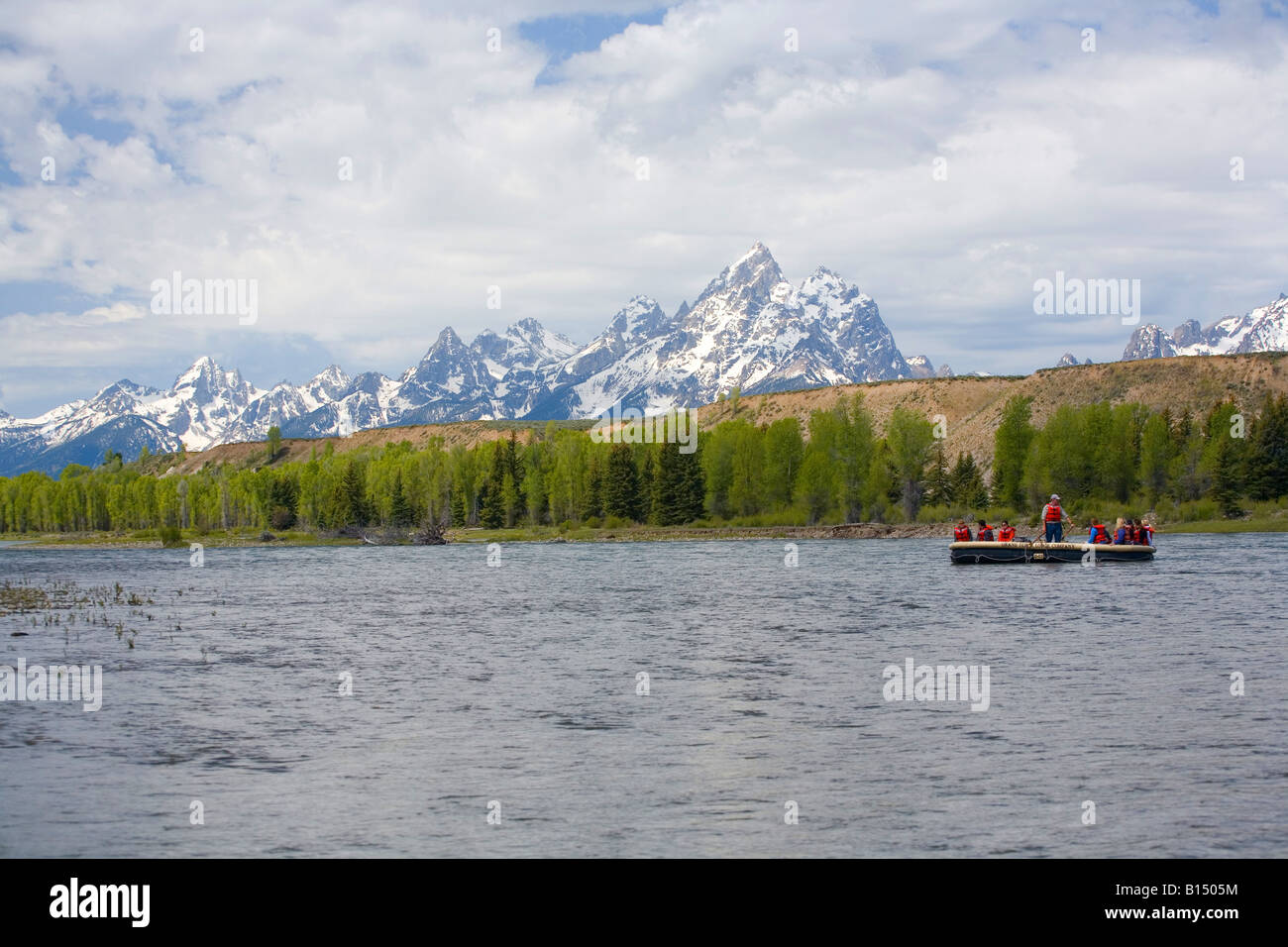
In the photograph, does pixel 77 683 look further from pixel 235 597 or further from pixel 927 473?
pixel 927 473

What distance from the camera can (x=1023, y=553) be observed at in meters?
94.2

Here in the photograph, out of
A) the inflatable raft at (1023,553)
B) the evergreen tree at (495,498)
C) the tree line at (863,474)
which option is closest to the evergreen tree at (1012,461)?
the tree line at (863,474)

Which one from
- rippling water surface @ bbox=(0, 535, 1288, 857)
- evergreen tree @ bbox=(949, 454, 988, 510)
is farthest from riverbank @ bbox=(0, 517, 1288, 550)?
rippling water surface @ bbox=(0, 535, 1288, 857)

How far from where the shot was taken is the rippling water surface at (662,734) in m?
20.1

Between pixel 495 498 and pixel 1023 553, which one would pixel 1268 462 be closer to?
pixel 1023 553

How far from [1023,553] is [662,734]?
72402 mm

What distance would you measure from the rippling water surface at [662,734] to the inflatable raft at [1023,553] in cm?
2997

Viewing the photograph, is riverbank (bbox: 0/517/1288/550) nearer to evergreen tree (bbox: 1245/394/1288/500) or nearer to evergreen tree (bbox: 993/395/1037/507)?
evergreen tree (bbox: 1245/394/1288/500)

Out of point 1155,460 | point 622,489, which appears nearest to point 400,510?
point 622,489

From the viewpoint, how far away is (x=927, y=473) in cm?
16812
